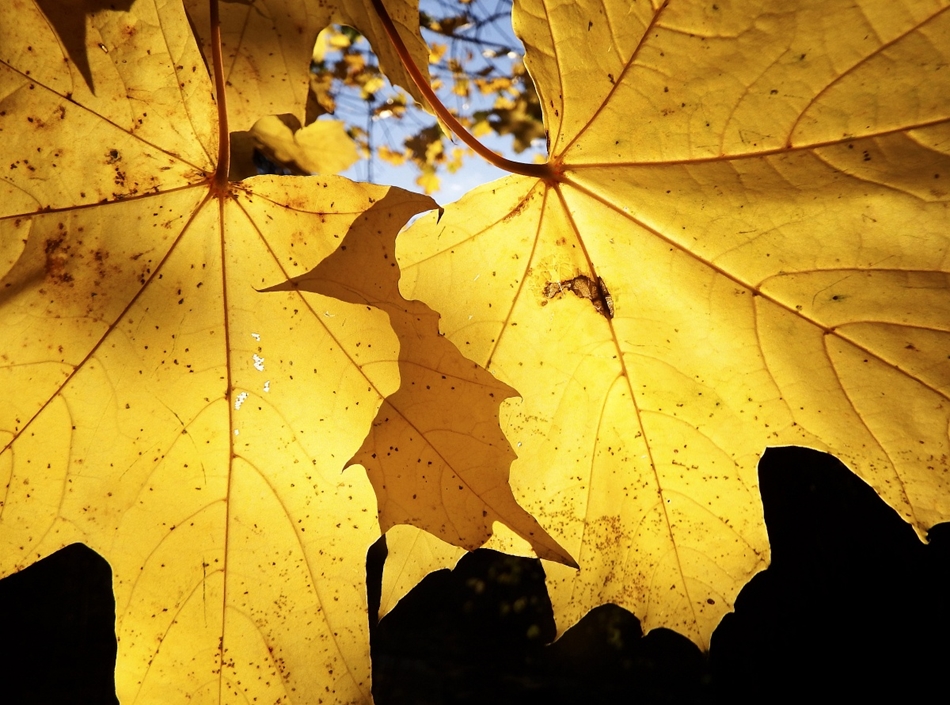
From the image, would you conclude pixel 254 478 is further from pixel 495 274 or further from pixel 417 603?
pixel 417 603

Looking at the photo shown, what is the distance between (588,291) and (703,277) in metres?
0.16

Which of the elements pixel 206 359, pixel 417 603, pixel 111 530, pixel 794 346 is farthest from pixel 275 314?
pixel 417 603

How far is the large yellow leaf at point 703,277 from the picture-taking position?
62cm

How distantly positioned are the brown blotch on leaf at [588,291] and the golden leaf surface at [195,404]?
24cm

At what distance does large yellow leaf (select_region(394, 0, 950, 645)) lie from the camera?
62 cm

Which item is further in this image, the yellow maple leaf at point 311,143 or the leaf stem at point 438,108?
the yellow maple leaf at point 311,143

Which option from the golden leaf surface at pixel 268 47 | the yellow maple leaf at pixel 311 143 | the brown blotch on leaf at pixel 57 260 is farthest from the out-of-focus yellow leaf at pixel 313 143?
the brown blotch on leaf at pixel 57 260

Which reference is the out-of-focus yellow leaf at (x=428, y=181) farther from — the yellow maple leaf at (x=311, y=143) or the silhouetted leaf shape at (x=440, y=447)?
the silhouetted leaf shape at (x=440, y=447)

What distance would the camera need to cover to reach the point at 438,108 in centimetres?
72

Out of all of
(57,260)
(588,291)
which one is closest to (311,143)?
(57,260)

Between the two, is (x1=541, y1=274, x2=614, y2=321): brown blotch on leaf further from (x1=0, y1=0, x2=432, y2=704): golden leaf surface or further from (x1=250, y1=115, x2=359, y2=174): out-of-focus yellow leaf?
(x1=250, y1=115, x2=359, y2=174): out-of-focus yellow leaf

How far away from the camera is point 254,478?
31.6 inches

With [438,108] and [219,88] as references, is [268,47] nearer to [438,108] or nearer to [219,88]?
[219,88]

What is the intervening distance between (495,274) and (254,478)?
46 centimetres
